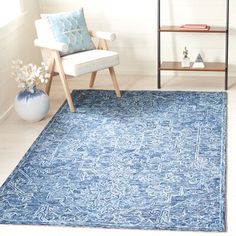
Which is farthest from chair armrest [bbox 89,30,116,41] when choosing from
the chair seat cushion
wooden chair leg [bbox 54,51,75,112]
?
wooden chair leg [bbox 54,51,75,112]

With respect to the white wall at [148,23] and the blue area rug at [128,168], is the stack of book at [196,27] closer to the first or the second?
the white wall at [148,23]

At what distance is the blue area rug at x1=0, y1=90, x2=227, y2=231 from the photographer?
11.1 ft

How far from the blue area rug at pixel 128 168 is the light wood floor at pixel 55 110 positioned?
52mm

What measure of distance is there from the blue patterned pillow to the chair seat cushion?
0.28 feet

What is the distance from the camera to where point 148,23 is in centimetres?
576

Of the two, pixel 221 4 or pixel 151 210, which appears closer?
pixel 151 210

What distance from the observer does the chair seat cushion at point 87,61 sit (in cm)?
488

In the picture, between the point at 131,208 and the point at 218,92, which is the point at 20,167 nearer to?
the point at 131,208

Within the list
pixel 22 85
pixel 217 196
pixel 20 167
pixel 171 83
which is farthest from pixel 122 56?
pixel 217 196

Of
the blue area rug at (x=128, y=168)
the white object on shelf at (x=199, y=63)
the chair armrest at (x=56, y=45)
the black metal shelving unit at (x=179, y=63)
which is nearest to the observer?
the blue area rug at (x=128, y=168)

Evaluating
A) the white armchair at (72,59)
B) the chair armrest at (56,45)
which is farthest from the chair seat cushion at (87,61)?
the chair armrest at (56,45)

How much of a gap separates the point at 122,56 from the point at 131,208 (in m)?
2.74

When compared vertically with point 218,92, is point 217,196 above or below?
above

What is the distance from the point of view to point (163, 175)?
151 inches
